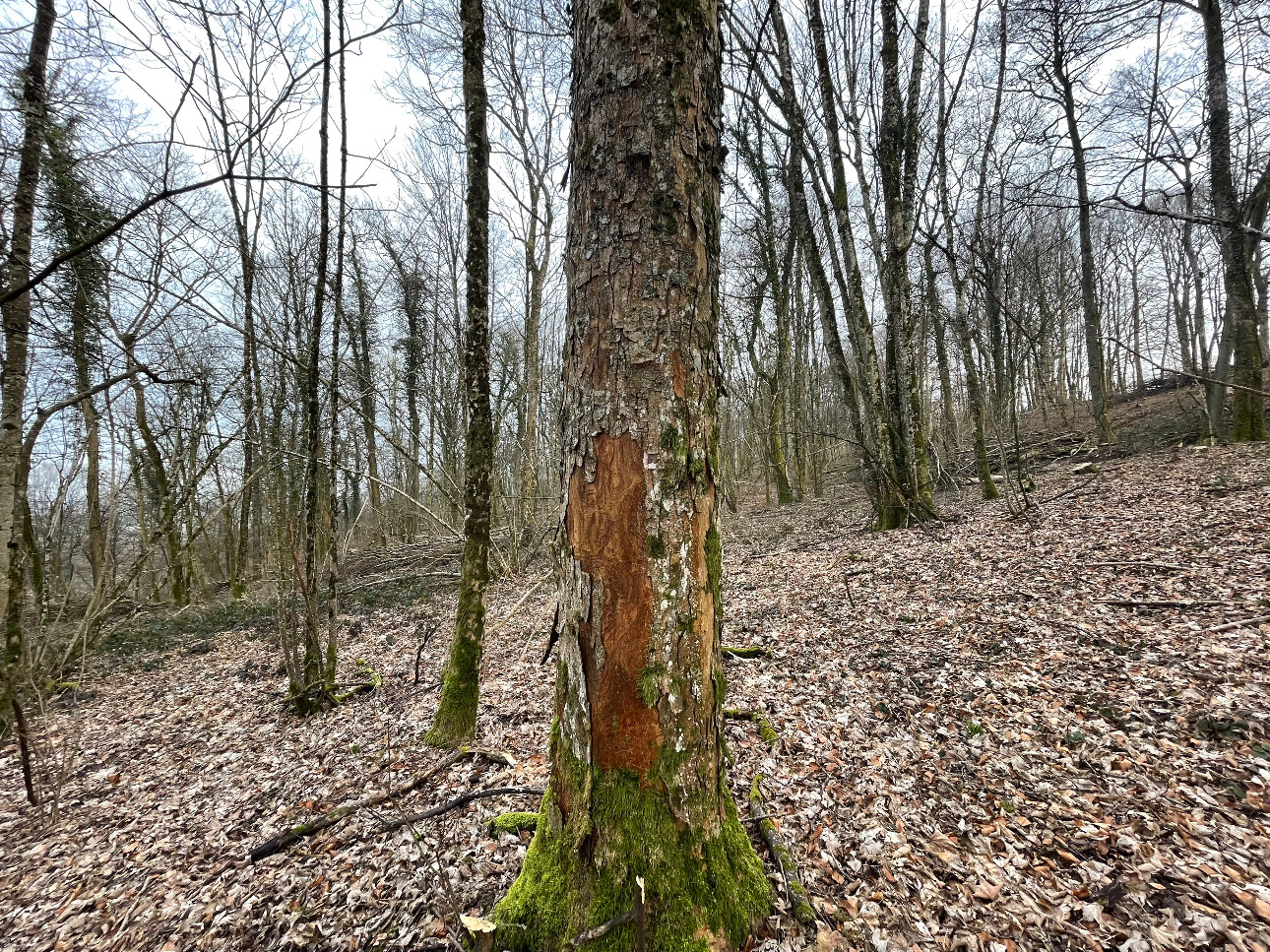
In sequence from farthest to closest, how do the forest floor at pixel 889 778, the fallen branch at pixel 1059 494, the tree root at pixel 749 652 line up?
the fallen branch at pixel 1059 494, the tree root at pixel 749 652, the forest floor at pixel 889 778

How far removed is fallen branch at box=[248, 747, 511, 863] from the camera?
247cm

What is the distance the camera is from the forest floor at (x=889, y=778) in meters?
1.76

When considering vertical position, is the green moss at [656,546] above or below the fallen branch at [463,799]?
above

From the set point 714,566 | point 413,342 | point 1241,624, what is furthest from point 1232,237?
point 413,342

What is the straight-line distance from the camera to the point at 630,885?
1.50 m

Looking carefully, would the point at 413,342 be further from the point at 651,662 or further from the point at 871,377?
the point at 651,662

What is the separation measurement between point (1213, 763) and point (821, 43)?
371 inches

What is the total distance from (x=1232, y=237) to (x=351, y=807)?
13.0 metres

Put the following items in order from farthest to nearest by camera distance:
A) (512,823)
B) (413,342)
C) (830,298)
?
(413,342)
(830,298)
(512,823)

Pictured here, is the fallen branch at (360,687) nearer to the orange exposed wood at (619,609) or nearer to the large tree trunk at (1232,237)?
the orange exposed wood at (619,609)

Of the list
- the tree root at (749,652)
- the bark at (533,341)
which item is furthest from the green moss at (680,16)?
the bark at (533,341)

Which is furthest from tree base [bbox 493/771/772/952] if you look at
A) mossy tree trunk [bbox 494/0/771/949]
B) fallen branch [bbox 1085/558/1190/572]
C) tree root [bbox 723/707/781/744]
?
fallen branch [bbox 1085/558/1190/572]

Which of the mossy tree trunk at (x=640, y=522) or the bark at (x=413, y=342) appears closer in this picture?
the mossy tree trunk at (x=640, y=522)

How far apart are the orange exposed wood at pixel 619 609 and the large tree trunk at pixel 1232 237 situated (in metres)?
11.0
